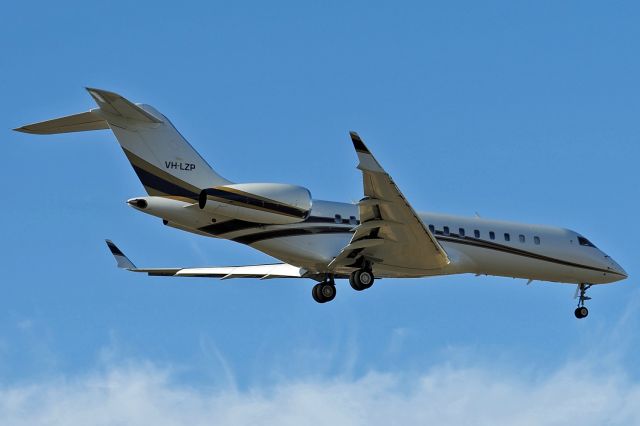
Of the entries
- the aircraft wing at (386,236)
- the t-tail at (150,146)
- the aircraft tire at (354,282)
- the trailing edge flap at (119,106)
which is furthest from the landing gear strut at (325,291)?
the trailing edge flap at (119,106)

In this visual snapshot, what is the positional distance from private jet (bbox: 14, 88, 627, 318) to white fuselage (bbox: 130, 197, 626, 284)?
0.09ft

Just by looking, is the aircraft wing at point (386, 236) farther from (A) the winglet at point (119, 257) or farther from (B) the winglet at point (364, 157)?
(A) the winglet at point (119, 257)

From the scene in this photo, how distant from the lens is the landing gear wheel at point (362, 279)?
102ft

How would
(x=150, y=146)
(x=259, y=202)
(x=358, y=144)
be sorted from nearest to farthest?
(x=358, y=144), (x=259, y=202), (x=150, y=146)

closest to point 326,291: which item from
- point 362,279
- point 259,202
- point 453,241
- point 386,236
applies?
point 362,279

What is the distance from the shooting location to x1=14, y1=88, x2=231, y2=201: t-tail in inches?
1141

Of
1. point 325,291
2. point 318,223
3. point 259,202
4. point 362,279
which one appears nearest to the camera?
point 259,202

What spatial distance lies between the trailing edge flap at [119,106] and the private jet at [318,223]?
1.1 inches

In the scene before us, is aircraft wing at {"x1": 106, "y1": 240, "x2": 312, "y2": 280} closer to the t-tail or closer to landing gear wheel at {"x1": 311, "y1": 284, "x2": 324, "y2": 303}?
→ landing gear wheel at {"x1": 311, "y1": 284, "x2": 324, "y2": 303}

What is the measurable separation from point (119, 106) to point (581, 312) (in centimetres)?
1588

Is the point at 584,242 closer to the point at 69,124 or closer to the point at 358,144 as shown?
the point at 358,144

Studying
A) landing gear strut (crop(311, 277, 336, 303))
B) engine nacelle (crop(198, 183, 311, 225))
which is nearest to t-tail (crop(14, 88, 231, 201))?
engine nacelle (crop(198, 183, 311, 225))

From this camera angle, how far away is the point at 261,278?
35219 millimetres

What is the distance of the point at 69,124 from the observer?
29141 mm
